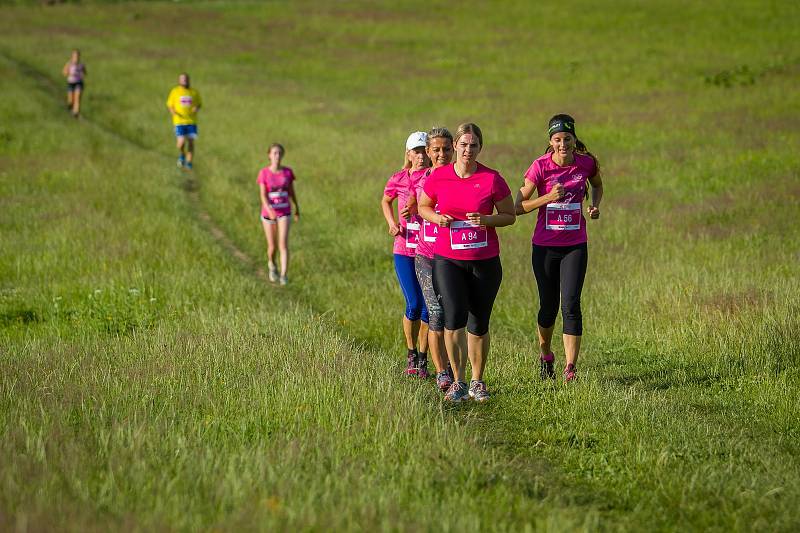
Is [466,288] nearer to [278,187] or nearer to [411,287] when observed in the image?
[411,287]

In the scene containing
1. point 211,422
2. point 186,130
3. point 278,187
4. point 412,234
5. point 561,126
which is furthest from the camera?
point 186,130

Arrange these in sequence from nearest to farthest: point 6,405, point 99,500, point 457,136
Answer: point 99,500, point 6,405, point 457,136

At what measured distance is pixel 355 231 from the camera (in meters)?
15.9

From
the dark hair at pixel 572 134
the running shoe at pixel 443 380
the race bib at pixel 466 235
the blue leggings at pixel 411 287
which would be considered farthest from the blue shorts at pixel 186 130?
the race bib at pixel 466 235

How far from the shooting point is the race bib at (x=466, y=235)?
7.39 metres

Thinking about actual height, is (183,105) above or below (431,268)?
above

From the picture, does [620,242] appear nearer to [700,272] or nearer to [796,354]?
[700,272]

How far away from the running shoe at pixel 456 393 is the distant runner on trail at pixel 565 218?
37.2 inches

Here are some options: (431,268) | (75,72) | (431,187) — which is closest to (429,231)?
(431,268)

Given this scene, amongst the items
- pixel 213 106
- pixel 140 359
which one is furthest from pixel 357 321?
pixel 213 106

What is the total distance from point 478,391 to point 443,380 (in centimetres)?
55

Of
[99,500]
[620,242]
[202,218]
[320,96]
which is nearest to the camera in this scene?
[99,500]

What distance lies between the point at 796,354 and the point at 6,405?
21.8 feet

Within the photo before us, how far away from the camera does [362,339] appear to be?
34.0 feet
